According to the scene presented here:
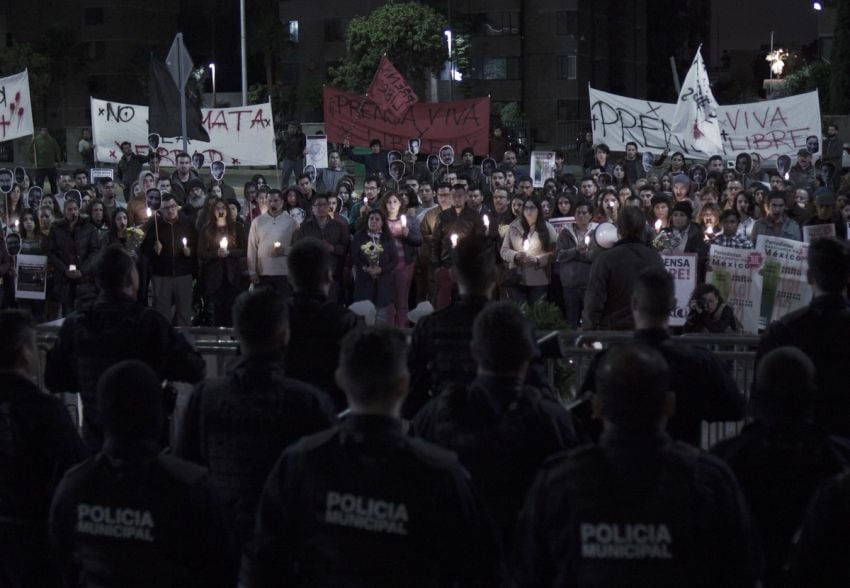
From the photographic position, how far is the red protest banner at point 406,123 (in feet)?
74.5

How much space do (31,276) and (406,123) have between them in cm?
949

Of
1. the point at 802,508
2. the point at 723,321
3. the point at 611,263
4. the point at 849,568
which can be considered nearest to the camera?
the point at 849,568

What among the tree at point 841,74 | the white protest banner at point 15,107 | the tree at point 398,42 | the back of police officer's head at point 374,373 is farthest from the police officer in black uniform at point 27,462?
the tree at point 398,42

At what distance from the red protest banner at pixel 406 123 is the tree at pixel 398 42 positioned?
27.9m

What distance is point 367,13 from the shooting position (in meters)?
62.4

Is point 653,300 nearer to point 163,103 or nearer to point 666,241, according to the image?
point 666,241

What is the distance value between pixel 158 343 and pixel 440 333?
4.59 ft

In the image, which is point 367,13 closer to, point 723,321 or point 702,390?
point 723,321

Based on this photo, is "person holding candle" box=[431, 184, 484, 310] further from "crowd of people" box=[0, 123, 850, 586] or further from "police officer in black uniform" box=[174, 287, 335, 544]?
"police officer in black uniform" box=[174, 287, 335, 544]

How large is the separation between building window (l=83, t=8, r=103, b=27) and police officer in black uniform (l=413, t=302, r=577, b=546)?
66.6m

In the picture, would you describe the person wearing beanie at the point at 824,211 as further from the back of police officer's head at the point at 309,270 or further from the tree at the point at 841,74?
the tree at the point at 841,74

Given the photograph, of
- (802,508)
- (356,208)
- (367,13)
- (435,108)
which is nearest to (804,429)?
(802,508)

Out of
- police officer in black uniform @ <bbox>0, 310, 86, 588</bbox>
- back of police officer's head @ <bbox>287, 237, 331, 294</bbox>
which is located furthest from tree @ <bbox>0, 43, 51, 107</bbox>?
police officer in black uniform @ <bbox>0, 310, 86, 588</bbox>

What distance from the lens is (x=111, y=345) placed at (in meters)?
6.23
